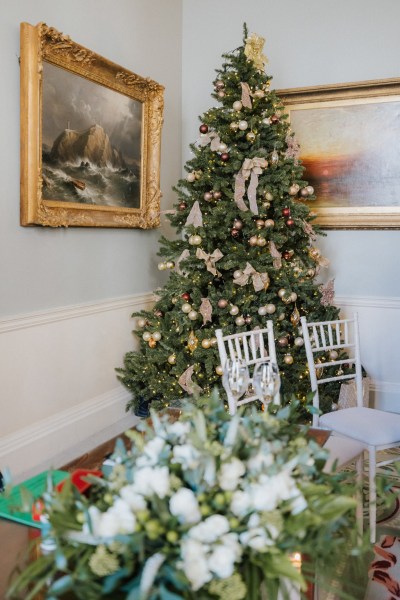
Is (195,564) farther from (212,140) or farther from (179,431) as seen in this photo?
(212,140)

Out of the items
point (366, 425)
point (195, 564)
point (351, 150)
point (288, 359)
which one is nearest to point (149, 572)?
point (195, 564)

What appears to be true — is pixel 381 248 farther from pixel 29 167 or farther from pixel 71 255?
pixel 29 167

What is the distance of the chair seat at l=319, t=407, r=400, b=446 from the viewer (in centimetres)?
281

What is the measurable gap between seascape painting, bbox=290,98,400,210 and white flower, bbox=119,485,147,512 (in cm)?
412

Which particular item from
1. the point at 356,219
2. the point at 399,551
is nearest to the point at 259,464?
the point at 399,551

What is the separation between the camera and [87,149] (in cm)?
390

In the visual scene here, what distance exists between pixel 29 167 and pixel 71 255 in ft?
2.34

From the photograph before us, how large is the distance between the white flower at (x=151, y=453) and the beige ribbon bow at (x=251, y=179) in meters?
3.03

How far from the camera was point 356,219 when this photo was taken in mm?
4719

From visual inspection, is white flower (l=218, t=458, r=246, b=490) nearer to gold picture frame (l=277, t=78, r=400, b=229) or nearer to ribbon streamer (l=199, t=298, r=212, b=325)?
ribbon streamer (l=199, t=298, r=212, b=325)

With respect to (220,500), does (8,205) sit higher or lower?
higher

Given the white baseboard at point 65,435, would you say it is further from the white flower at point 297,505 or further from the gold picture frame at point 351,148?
the white flower at point 297,505

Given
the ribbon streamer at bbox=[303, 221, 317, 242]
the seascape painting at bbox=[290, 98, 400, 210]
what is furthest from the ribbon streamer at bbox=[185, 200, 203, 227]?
the seascape painting at bbox=[290, 98, 400, 210]

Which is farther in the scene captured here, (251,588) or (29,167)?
(29,167)
